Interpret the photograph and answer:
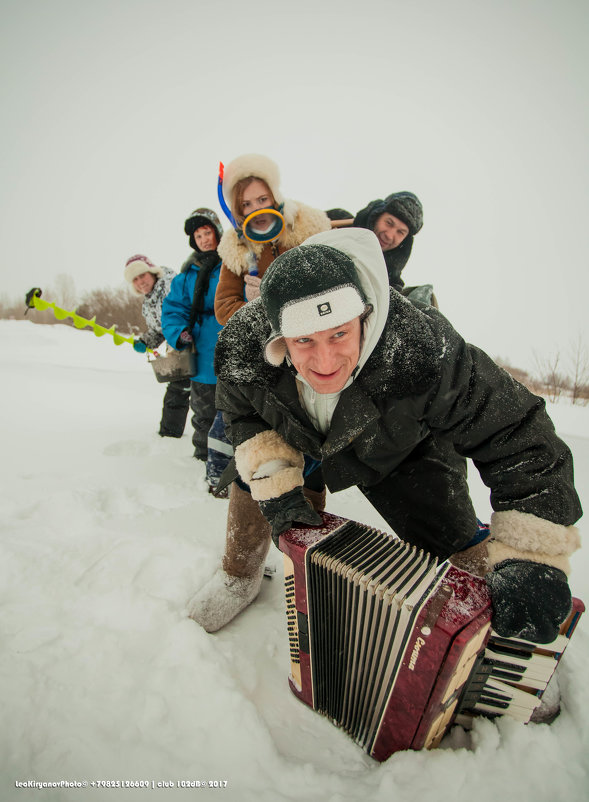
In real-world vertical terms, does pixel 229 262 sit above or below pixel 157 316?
above

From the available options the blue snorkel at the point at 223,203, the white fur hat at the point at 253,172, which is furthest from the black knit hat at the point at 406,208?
the blue snorkel at the point at 223,203

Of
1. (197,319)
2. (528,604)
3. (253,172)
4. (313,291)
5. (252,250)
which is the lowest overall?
(528,604)

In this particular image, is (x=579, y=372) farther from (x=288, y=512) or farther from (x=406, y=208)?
(x=288, y=512)

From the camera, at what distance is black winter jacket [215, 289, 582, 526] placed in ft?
3.57

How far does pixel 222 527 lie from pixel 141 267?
263cm

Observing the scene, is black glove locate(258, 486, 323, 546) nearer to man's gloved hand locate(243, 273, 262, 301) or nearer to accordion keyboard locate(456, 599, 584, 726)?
accordion keyboard locate(456, 599, 584, 726)

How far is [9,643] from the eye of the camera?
1.23m

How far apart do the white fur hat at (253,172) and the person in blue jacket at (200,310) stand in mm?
841

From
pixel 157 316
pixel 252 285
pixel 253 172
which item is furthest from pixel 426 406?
pixel 157 316

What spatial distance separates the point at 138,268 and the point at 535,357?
7.76 m

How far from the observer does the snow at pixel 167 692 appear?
943mm

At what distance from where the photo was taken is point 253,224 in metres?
1.92

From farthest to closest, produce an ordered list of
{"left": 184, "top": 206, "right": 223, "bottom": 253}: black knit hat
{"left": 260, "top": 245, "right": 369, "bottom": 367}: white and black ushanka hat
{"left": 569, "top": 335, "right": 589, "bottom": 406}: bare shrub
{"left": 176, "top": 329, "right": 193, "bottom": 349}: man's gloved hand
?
{"left": 569, "top": 335, "right": 589, "bottom": 406}: bare shrub, {"left": 184, "top": 206, "right": 223, "bottom": 253}: black knit hat, {"left": 176, "top": 329, "right": 193, "bottom": 349}: man's gloved hand, {"left": 260, "top": 245, "right": 369, "bottom": 367}: white and black ushanka hat

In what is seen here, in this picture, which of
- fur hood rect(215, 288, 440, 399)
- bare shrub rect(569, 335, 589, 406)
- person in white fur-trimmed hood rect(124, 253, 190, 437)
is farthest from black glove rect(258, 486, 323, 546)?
bare shrub rect(569, 335, 589, 406)
